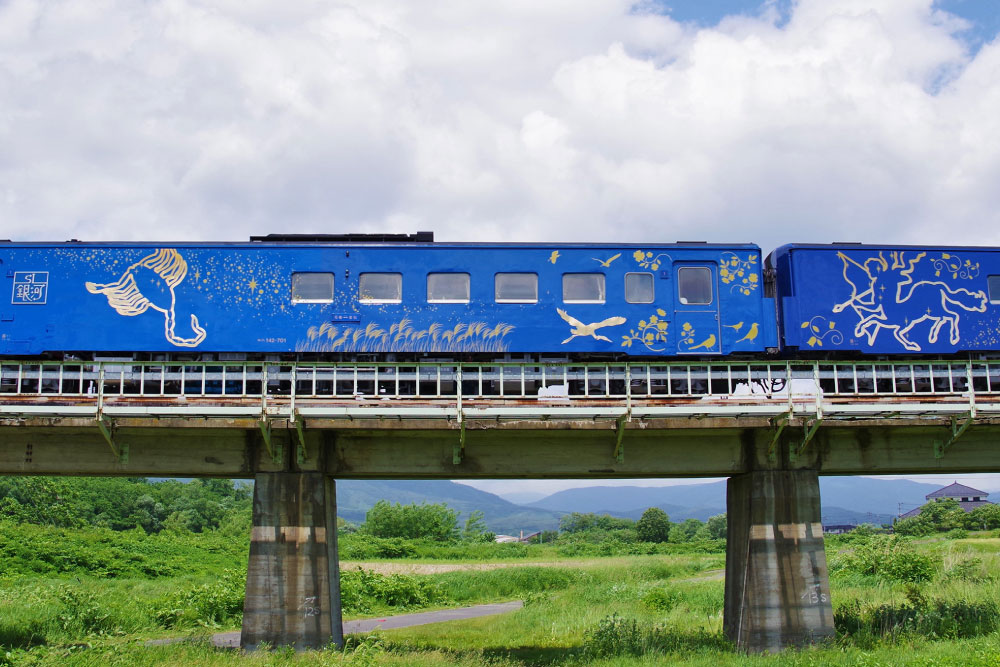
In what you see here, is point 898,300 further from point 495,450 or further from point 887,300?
point 495,450

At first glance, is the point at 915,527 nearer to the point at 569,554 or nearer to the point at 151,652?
the point at 569,554

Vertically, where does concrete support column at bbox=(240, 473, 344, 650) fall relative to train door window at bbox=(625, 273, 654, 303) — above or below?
below

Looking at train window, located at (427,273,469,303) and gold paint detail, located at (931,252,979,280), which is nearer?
train window, located at (427,273,469,303)

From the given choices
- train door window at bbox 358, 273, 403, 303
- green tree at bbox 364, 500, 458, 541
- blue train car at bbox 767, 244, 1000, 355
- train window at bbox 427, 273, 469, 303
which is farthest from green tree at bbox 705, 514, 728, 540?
train door window at bbox 358, 273, 403, 303

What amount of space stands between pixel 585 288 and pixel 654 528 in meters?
65.5

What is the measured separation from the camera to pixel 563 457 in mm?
18234

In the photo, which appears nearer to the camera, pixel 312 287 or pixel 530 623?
pixel 312 287

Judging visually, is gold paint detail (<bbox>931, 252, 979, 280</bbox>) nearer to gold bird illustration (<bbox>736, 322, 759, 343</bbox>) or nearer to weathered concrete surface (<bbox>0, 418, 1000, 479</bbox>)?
weathered concrete surface (<bbox>0, 418, 1000, 479</bbox>)

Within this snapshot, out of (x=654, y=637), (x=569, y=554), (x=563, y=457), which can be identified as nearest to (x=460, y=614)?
(x=654, y=637)

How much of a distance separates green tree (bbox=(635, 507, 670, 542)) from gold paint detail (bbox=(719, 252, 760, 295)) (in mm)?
64258

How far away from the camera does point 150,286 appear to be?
20703mm

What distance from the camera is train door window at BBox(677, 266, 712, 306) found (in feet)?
68.2

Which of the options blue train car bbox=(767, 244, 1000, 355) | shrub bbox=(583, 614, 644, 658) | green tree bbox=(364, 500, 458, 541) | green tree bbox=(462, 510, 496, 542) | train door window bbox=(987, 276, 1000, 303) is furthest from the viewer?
green tree bbox=(462, 510, 496, 542)

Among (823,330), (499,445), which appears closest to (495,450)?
(499,445)
